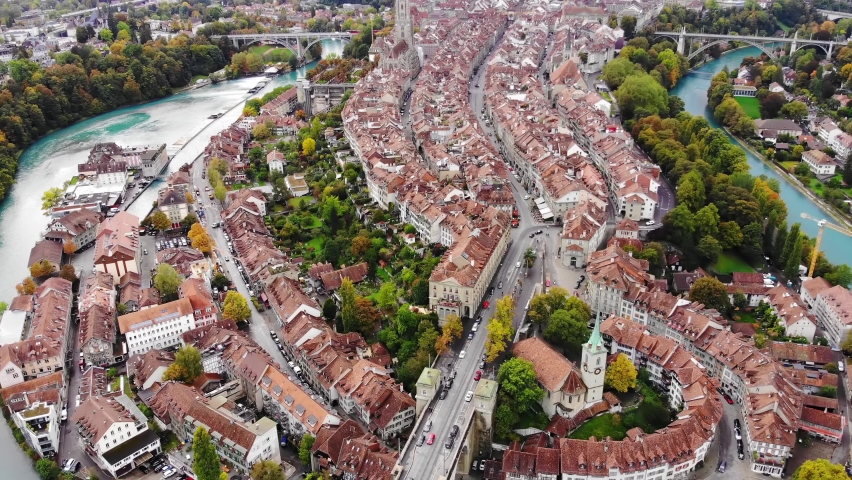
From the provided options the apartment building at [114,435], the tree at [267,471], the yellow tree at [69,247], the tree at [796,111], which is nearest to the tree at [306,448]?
the tree at [267,471]

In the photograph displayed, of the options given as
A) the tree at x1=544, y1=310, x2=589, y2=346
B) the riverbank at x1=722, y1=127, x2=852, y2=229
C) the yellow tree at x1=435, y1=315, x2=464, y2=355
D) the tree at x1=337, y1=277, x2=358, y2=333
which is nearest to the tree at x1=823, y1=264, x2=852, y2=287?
the riverbank at x1=722, y1=127, x2=852, y2=229

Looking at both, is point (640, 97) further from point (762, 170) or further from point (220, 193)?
point (220, 193)

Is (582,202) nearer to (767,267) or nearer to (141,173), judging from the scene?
(767,267)

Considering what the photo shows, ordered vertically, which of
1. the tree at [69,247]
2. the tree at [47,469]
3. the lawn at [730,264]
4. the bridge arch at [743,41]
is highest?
the tree at [47,469]

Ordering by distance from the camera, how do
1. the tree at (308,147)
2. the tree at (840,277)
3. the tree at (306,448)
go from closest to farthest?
the tree at (306,448), the tree at (840,277), the tree at (308,147)

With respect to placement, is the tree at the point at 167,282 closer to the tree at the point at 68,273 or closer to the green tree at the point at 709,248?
the tree at the point at 68,273
